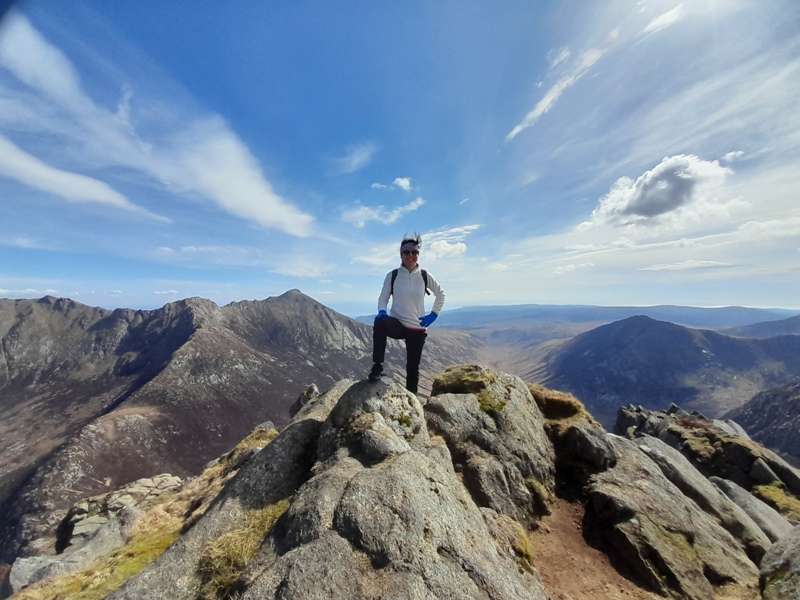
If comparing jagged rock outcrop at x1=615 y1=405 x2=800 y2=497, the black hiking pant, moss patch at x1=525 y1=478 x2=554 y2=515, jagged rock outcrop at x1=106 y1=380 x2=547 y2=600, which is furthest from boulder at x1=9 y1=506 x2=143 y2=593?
jagged rock outcrop at x1=615 y1=405 x2=800 y2=497

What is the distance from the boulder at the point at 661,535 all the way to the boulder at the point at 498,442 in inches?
107

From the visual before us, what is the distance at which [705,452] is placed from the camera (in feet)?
139

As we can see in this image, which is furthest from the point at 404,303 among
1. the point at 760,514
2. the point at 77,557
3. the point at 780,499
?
the point at 780,499

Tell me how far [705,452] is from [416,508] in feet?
169

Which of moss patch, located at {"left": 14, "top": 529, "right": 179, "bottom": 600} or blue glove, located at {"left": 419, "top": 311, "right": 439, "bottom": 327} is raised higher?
blue glove, located at {"left": 419, "top": 311, "right": 439, "bottom": 327}

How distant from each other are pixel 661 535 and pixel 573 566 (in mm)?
4642

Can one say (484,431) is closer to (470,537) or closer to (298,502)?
(470,537)

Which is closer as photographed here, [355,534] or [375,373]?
[355,534]

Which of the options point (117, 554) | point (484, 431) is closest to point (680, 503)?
point (484, 431)

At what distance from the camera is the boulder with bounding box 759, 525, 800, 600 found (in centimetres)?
1142

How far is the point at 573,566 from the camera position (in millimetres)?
14367

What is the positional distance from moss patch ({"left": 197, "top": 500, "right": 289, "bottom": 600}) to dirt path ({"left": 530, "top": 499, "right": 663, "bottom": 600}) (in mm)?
10674

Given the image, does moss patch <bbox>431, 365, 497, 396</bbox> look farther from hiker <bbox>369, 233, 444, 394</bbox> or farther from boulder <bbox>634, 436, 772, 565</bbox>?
boulder <bbox>634, 436, 772, 565</bbox>

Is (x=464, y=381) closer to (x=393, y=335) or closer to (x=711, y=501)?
(x=393, y=335)
